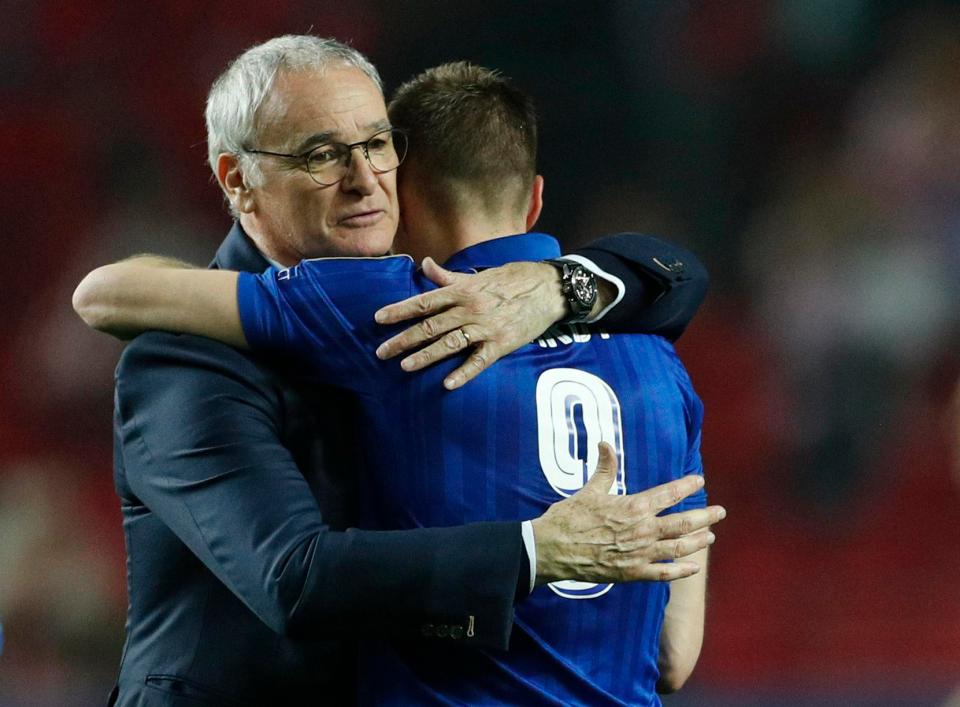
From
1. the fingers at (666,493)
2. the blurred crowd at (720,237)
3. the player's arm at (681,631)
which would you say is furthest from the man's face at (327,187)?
the blurred crowd at (720,237)

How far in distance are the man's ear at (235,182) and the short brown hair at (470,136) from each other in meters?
0.28

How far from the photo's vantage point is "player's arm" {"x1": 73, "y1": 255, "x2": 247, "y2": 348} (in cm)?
197

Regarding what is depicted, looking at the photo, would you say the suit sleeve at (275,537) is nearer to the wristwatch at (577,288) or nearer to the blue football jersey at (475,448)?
the blue football jersey at (475,448)

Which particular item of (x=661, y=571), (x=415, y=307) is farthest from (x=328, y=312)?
(x=661, y=571)

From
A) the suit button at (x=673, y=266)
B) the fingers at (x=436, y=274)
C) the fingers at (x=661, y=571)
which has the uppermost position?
the fingers at (x=436, y=274)

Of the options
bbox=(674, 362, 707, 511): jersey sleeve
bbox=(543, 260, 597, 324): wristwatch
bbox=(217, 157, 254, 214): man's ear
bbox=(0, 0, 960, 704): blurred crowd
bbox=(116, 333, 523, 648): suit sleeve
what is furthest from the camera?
bbox=(0, 0, 960, 704): blurred crowd

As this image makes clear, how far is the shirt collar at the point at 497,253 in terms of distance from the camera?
208 cm

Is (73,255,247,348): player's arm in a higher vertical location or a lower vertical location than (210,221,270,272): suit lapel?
lower

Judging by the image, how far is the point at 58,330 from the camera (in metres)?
6.23

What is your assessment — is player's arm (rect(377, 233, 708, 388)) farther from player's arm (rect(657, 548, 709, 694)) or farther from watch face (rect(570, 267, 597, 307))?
player's arm (rect(657, 548, 709, 694))

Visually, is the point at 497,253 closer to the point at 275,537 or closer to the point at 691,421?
the point at 691,421

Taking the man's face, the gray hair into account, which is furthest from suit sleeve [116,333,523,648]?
the gray hair

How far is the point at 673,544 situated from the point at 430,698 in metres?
0.42

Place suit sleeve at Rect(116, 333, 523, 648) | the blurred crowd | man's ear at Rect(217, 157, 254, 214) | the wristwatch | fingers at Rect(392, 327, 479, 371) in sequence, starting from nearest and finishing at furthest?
suit sleeve at Rect(116, 333, 523, 648) → fingers at Rect(392, 327, 479, 371) → the wristwatch → man's ear at Rect(217, 157, 254, 214) → the blurred crowd
